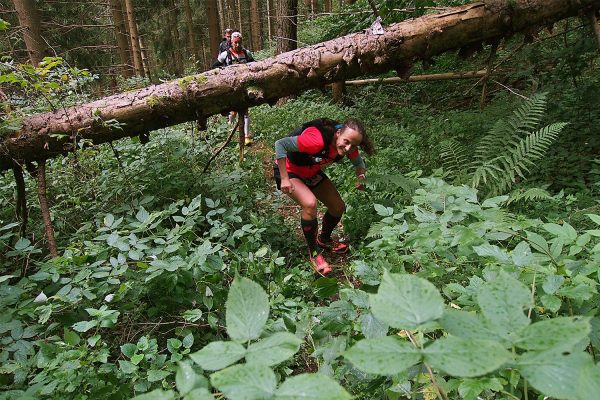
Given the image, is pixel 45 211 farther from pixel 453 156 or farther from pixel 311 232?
pixel 453 156

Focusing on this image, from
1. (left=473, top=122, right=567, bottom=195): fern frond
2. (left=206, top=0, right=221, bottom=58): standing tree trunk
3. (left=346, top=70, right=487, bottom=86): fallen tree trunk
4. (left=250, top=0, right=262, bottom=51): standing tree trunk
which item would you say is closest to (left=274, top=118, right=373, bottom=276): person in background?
(left=473, top=122, right=567, bottom=195): fern frond

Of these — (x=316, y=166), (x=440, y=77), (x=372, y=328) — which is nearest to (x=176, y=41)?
(x=440, y=77)

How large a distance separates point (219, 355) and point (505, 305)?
0.51 m

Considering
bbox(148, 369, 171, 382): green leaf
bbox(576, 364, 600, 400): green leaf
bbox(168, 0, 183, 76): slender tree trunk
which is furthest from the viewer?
bbox(168, 0, 183, 76): slender tree trunk

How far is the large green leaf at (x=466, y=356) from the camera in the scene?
520mm

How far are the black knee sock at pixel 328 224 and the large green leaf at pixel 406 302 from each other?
11.7ft

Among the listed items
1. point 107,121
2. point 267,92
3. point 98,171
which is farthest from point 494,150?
point 98,171

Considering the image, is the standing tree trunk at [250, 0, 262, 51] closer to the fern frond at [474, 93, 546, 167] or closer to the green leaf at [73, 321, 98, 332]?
the fern frond at [474, 93, 546, 167]

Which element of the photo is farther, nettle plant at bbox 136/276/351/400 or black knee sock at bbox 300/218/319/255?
black knee sock at bbox 300/218/319/255

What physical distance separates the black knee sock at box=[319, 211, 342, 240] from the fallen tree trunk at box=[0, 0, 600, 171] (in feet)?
4.75

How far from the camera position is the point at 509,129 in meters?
4.43

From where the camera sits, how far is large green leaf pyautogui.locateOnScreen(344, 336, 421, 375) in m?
0.57

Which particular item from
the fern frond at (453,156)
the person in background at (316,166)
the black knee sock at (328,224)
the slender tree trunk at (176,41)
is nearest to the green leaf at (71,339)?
the person in background at (316,166)

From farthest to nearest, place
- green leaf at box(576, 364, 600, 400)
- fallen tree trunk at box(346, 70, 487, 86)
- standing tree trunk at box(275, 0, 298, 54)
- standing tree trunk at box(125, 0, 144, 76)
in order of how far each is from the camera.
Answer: standing tree trunk at box(125, 0, 144, 76) → standing tree trunk at box(275, 0, 298, 54) → fallen tree trunk at box(346, 70, 487, 86) → green leaf at box(576, 364, 600, 400)
